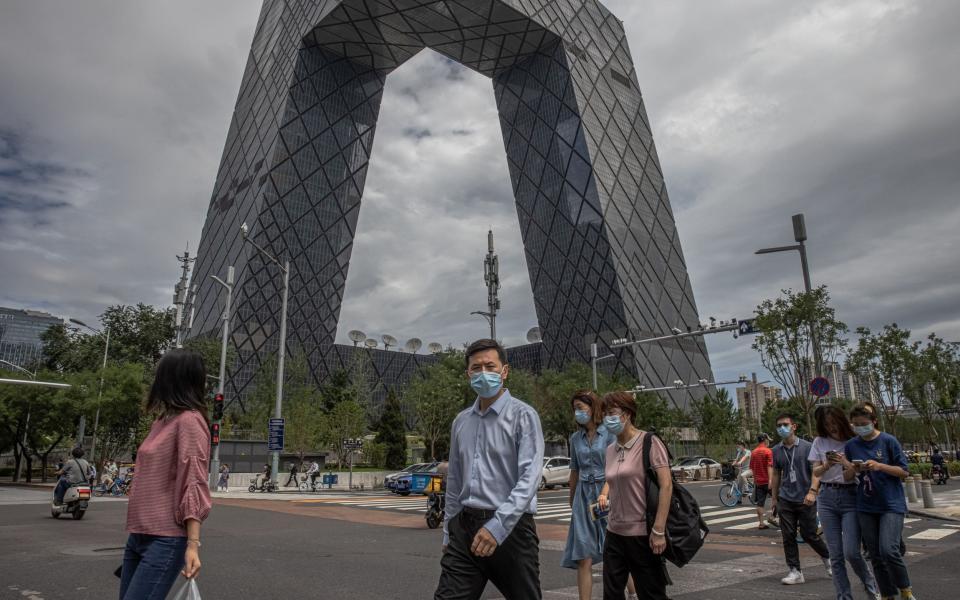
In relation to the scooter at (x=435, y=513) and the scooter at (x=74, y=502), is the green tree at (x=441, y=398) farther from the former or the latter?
the scooter at (x=74, y=502)

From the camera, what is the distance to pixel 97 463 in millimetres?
38719

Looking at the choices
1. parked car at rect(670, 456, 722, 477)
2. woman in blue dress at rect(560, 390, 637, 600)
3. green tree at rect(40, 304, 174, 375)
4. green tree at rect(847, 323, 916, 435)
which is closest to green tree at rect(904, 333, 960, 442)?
green tree at rect(847, 323, 916, 435)

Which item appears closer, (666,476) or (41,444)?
(666,476)

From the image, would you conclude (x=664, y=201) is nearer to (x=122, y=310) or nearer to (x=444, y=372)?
(x=444, y=372)

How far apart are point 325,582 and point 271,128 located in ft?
225

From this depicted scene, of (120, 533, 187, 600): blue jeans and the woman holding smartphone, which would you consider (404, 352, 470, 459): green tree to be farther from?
(120, 533, 187, 600): blue jeans

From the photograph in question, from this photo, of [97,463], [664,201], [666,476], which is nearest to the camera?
[666,476]

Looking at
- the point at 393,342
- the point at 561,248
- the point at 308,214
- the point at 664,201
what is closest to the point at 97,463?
the point at 308,214

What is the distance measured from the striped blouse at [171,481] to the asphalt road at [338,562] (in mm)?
3644

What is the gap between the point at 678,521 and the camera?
12.8 feet

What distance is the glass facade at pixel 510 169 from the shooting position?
66062mm

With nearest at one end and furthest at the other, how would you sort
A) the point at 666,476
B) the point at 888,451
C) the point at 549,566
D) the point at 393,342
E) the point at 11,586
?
the point at 666,476
the point at 888,451
the point at 11,586
the point at 549,566
the point at 393,342

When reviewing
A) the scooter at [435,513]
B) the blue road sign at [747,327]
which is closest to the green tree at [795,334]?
the blue road sign at [747,327]

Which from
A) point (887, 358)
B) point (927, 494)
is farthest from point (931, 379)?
point (927, 494)
